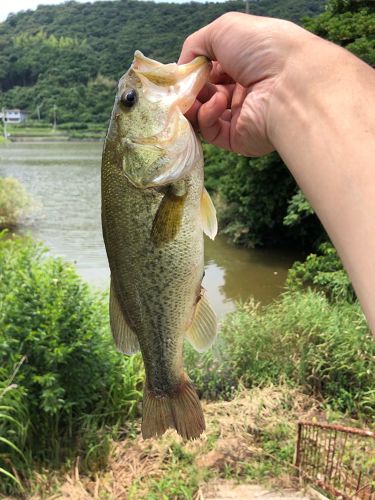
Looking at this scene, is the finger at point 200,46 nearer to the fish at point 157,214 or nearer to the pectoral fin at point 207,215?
the fish at point 157,214

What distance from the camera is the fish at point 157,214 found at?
5.15 feet

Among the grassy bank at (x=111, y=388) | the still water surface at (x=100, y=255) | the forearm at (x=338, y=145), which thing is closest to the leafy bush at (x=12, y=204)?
the still water surface at (x=100, y=255)

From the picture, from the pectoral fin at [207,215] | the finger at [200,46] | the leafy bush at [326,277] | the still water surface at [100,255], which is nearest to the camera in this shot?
the pectoral fin at [207,215]

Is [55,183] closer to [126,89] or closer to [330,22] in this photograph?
[330,22]

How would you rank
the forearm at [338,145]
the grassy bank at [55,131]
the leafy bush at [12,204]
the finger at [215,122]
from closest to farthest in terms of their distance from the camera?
the forearm at [338,145], the finger at [215,122], the leafy bush at [12,204], the grassy bank at [55,131]

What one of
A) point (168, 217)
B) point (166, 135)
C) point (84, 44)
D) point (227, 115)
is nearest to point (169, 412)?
point (168, 217)

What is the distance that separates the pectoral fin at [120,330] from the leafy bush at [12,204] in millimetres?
16367

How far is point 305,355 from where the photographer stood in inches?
212

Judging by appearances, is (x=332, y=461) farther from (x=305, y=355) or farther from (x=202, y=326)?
(x=202, y=326)

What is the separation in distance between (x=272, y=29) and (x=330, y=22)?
36.7ft

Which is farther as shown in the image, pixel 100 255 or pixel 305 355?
pixel 100 255

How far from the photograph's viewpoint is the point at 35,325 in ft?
13.4

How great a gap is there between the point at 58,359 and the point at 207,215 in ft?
8.93

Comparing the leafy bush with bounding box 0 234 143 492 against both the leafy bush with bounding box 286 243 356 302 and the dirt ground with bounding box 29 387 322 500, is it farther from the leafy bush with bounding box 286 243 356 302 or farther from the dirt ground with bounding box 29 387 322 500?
the leafy bush with bounding box 286 243 356 302
